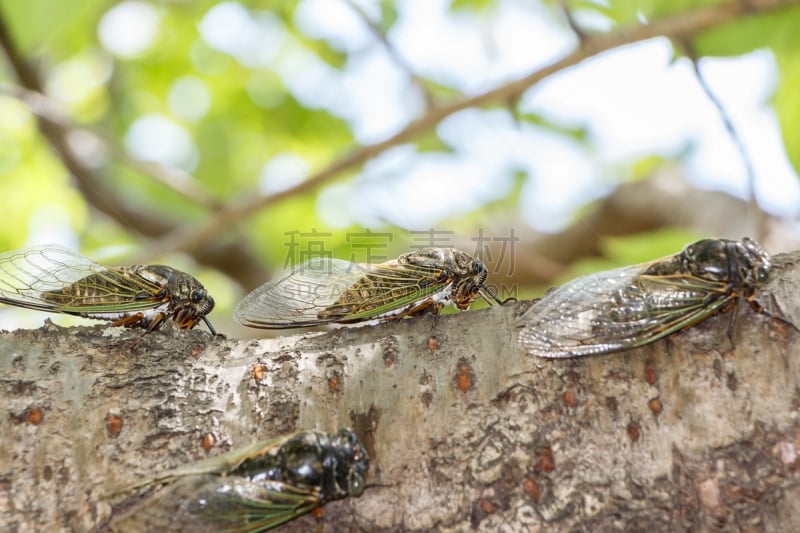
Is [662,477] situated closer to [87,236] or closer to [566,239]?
[566,239]

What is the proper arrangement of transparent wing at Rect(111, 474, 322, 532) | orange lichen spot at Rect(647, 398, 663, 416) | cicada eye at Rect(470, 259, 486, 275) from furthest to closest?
cicada eye at Rect(470, 259, 486, 275)
orange lichen spot at Rect(647, 398, 663, 416)
transparent wing at Rect(111, 474, 322, 532)

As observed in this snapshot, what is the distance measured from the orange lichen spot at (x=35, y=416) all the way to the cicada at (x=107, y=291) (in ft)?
2.33

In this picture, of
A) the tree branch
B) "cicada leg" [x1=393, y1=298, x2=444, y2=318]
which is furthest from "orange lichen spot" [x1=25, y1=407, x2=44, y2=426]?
the tree branch

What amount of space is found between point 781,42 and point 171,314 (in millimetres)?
2487

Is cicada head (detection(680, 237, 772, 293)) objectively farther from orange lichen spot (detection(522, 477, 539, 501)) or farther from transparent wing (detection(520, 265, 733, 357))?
orange lichen spot (detection(522, 477, 539, 501))

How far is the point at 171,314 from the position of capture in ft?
8.54

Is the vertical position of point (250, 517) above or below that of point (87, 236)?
below

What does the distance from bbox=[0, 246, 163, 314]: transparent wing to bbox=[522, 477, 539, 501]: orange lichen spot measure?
1450 mm

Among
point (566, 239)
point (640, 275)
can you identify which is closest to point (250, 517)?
point (640, 275)

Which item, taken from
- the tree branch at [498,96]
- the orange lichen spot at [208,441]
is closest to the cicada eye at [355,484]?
the orange lichen spot at [208,441]

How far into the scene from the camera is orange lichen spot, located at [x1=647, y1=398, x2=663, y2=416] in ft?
5.93

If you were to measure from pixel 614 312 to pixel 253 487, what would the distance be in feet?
3.40

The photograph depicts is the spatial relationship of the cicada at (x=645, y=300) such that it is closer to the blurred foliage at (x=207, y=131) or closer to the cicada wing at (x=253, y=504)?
the cicada wing at (x=253, y=504)

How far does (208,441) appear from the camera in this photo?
186 centimetres
